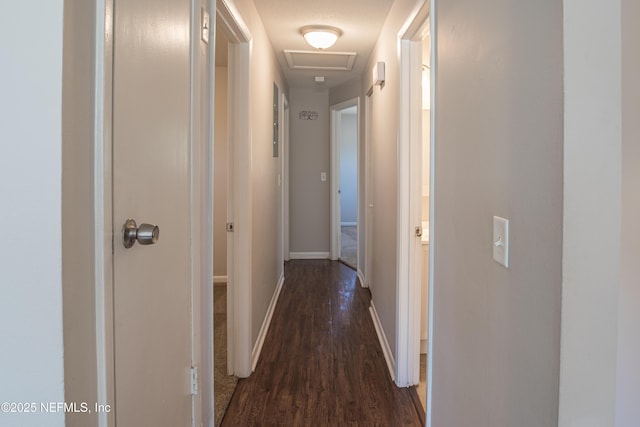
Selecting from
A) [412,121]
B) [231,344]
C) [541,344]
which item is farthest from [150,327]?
[412,121]

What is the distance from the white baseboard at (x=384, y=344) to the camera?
248 centimetres

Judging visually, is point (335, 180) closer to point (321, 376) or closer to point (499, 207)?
point (321, 376)

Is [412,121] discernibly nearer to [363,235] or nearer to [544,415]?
[544,415]

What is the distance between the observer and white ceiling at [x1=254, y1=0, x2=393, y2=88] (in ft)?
8.88

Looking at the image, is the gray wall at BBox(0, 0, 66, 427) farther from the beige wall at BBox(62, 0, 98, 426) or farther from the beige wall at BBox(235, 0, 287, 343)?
the beige wall at BBox(235, 0, 287, 343)

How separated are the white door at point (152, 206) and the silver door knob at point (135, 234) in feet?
0.05

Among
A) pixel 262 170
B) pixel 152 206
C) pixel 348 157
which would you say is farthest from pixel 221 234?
pixel 348 157

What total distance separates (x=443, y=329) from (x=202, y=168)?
1.15 meters

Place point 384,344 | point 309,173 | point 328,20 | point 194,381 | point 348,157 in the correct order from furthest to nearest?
point 348,157 → point 309,173 → point 328,20 → point 384,344 → point 194,381

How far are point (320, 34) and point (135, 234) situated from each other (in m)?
2.66

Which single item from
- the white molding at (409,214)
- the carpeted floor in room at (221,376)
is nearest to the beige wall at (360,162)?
the carpeted floor in room at (221,376)

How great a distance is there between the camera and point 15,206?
0.71 metres

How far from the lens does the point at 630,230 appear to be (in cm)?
111

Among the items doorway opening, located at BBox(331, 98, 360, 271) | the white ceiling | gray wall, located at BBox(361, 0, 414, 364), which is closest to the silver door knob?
gray wall, located at BBox(361, 0, 414, 364)
